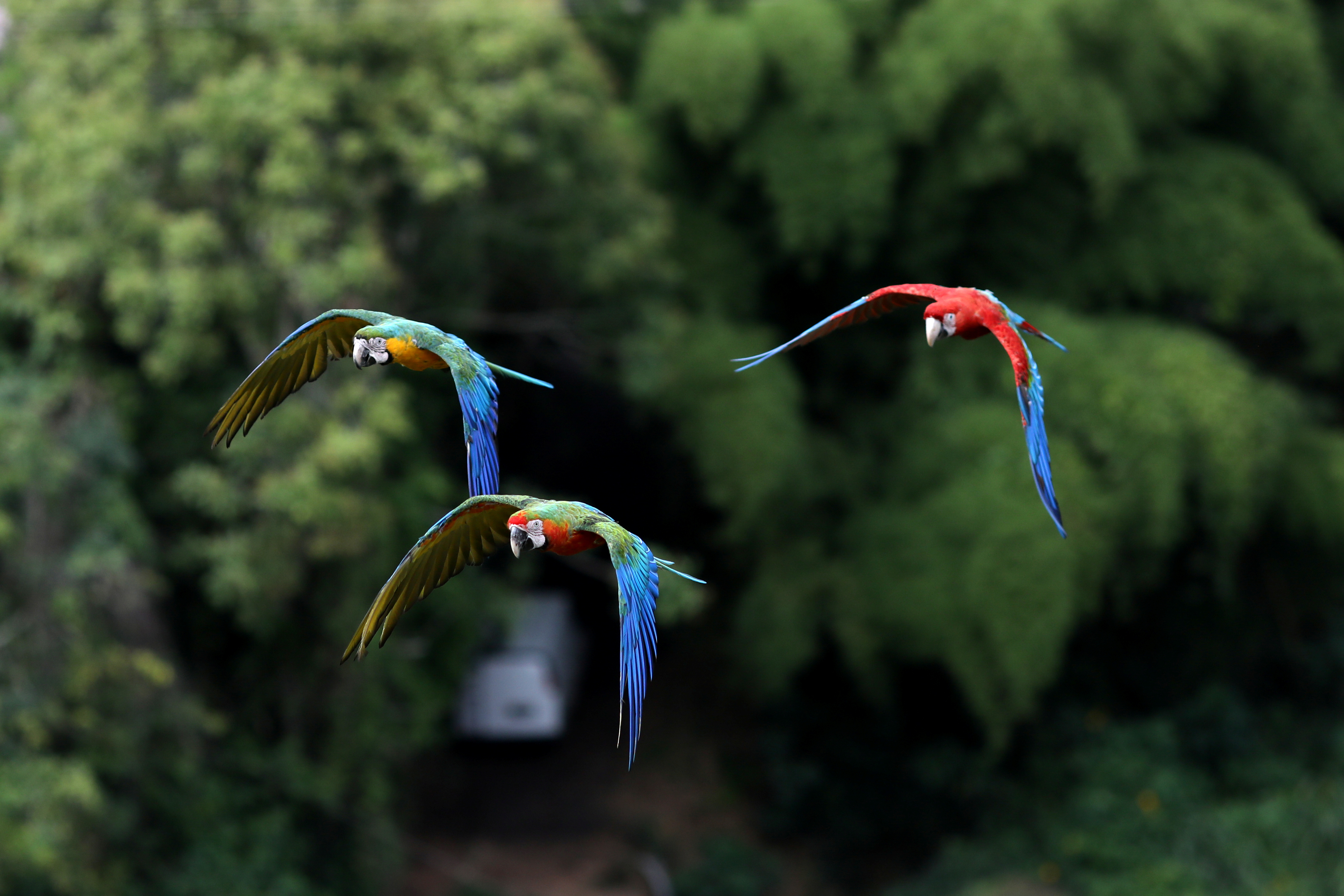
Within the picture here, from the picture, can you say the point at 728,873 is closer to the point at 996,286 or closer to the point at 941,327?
the point at 996,286

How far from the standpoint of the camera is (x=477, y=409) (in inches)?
81.8

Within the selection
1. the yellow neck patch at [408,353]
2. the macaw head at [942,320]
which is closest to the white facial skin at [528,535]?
the yellow neck patch at [408,353]

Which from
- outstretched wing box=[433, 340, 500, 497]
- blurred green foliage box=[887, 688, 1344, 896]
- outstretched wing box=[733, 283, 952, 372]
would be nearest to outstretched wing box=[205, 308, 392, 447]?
outstretched wing box=[433, 340, 500, 497]

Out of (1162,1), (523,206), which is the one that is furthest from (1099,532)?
(523,206)

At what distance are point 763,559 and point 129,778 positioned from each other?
3808mm

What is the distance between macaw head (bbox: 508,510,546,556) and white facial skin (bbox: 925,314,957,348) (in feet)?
2.28

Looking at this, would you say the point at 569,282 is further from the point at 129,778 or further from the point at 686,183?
the point at 129,778

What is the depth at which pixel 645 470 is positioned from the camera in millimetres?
9930

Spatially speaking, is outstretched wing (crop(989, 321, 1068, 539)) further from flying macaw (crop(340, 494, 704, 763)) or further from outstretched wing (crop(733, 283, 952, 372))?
flying macaw (crop(340, 494, 704, 763))

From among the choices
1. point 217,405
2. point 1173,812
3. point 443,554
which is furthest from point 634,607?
point 1173,812

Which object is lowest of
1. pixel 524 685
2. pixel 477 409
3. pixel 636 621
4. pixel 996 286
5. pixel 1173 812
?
pixel 524 685

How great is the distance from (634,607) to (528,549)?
0.87 feet

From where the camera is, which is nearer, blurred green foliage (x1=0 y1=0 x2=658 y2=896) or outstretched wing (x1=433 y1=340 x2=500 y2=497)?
outstretched wing (x1=433 y1=340 x2=500 y2=497)

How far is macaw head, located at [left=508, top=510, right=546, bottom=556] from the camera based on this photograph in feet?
6.35
